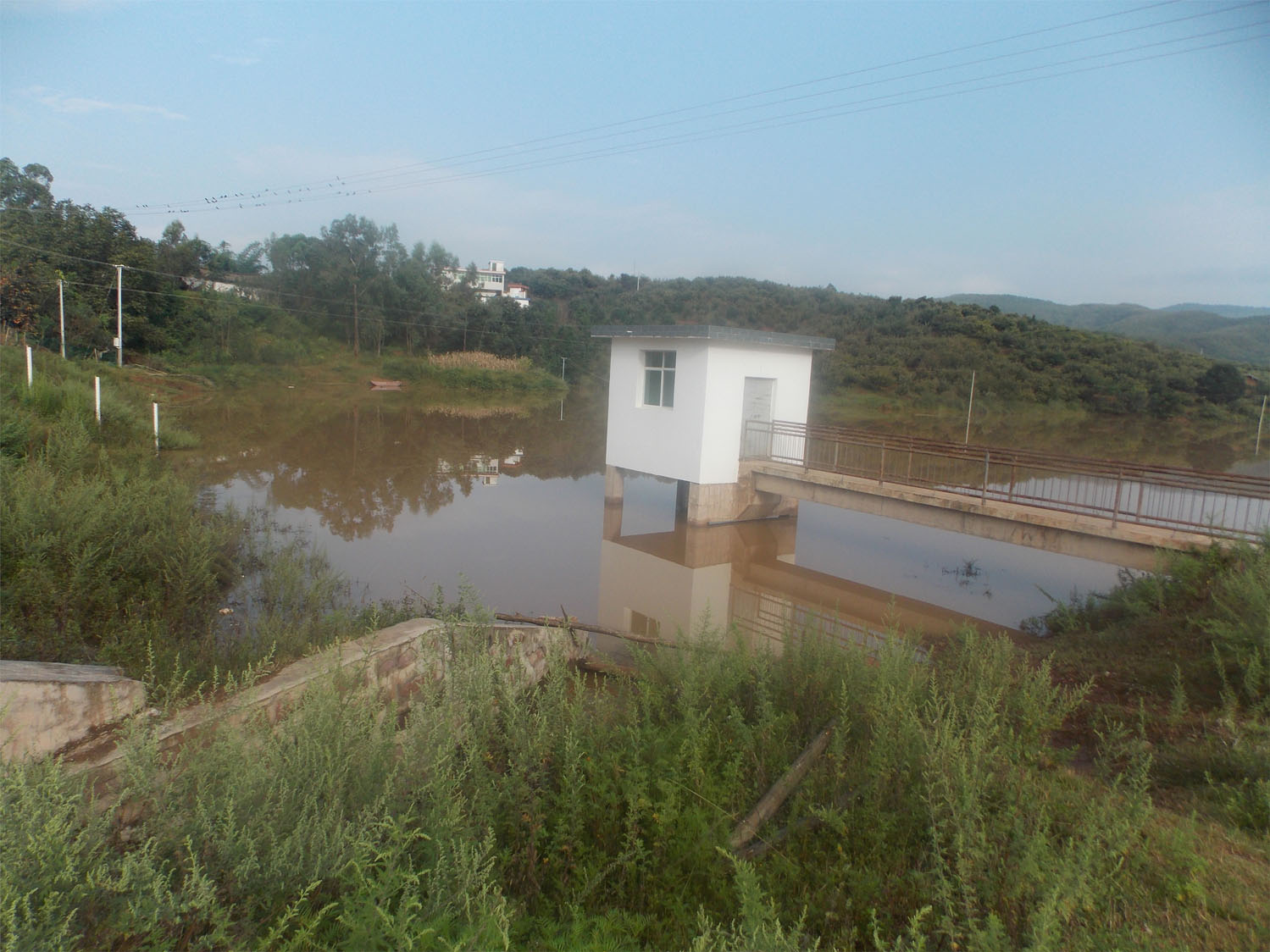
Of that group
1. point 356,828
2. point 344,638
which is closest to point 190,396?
point 344,638

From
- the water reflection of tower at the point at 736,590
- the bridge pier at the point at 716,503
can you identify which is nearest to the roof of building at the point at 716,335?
the bridge pier at the point at 716,503

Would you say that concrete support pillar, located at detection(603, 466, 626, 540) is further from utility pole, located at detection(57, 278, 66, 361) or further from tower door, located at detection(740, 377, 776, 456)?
utility pole, located at detection(57, 278, 66, 361)

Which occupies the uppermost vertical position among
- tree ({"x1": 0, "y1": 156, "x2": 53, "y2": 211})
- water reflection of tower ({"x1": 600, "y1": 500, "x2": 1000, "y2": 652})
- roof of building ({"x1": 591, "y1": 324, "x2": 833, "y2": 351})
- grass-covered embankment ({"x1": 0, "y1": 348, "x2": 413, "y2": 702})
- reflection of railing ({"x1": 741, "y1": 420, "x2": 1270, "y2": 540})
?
tree ({"x1": 0, "y1": 156, "x2": 53, "y2": 211})

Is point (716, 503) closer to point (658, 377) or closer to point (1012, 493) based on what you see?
point (658, 377)

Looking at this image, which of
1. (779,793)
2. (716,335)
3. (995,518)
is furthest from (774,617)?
(779,793)

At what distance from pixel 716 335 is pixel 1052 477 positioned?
593cm

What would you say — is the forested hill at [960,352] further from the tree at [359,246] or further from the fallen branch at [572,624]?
the fallen branch at [572,624]

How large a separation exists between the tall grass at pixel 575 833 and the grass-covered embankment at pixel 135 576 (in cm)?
123

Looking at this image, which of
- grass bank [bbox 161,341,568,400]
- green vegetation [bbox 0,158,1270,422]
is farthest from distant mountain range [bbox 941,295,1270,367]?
grass bank [bbox 161,341,568,400]

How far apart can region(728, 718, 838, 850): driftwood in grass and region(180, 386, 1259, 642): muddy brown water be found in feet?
6.13

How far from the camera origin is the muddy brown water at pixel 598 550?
10.9 m

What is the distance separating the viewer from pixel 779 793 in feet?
13.5

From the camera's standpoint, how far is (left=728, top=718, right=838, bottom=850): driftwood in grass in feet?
12.5

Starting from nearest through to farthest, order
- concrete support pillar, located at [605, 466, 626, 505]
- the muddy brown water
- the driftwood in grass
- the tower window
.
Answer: the driftwood in grass
the muddy brown water
the tower window
concrete support pillar, located at [605, 466, 626, 505]
